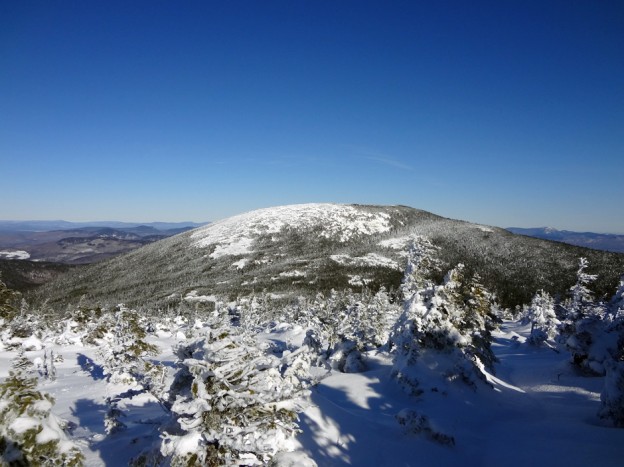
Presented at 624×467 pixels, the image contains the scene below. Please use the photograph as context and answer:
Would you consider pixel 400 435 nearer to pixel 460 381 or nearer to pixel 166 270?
pixel 460 381

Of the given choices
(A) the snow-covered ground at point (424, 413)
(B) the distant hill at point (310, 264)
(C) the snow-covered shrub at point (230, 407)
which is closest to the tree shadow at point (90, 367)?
(A) the snow-covered ground at point (424, 413)

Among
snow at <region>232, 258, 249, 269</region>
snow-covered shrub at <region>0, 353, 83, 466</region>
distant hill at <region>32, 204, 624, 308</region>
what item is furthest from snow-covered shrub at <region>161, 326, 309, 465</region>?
snow at <region>232, 258, 249, 269</region>

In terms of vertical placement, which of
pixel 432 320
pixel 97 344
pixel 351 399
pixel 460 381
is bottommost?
pixel 97 344

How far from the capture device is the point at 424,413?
44.5 ft

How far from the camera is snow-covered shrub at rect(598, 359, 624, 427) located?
12266mm

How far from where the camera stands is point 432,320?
687 inches

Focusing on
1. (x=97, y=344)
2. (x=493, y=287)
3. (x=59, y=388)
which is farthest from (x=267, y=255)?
(x=59, y=388)

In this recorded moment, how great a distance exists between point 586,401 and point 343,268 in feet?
422

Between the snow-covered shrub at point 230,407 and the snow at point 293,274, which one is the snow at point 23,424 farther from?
the snow at point 293,274

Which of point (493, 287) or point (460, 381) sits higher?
point (460, 381)

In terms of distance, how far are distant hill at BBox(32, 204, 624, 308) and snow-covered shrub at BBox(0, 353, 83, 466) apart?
346 feet

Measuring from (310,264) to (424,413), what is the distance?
137 meters

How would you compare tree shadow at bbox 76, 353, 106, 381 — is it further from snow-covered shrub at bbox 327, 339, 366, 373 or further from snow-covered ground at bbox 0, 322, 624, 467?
snow-covered shrub at bbox 327, 339, 366, 373

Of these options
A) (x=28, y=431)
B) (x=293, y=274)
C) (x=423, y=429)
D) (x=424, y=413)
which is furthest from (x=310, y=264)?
(x=28, y=431)
